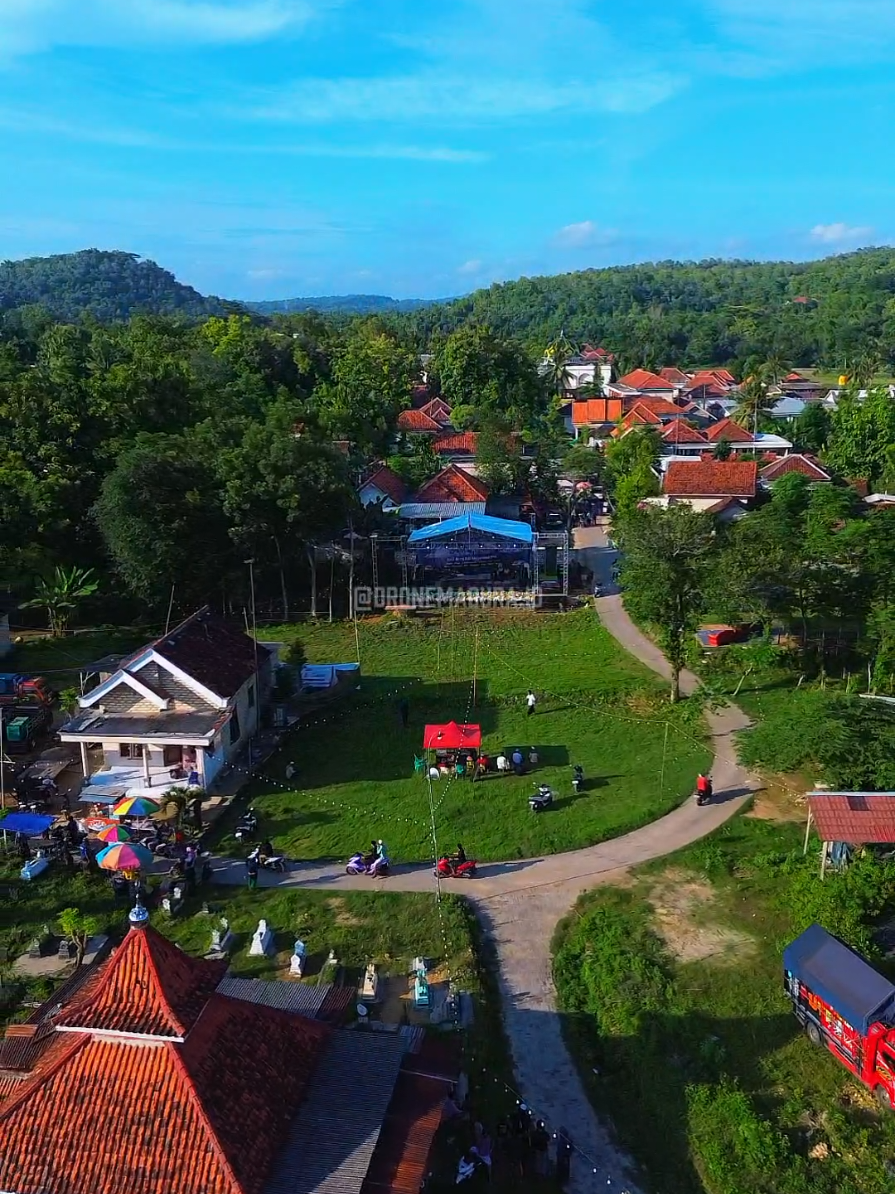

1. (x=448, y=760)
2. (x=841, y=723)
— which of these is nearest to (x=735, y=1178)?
(x=841, y=723)

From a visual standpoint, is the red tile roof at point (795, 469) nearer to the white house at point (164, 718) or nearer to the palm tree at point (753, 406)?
the palm tree at point (753, 406)

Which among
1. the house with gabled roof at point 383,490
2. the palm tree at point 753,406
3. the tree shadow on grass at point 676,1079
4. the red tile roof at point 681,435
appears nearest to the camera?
the tree shadow on grass at point 676,1079

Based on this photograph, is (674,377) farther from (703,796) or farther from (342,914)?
(342,914)

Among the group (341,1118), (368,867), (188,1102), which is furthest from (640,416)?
(188,1102)

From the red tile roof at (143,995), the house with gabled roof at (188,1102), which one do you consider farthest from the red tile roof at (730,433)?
the red tile roof at (143,995)

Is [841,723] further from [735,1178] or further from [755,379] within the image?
[755,379]

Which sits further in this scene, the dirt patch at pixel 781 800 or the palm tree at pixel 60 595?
the palm tree at pixel 60 595

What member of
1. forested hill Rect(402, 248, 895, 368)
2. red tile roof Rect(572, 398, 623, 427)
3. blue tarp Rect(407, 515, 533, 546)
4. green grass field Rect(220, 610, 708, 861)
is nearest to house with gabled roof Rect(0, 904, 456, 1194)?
green grass field Rect(220, 610, 708, 861)
